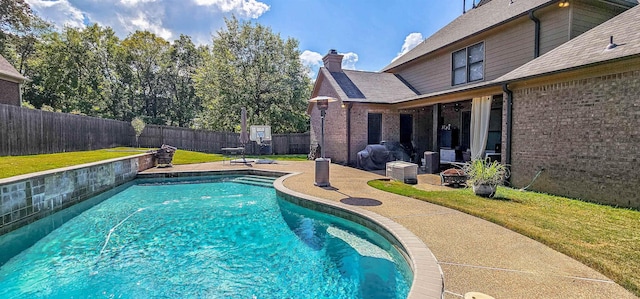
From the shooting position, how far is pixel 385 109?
13914mm

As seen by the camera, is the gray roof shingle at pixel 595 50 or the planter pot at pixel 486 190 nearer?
the gray roof shingle at pixel 595 50

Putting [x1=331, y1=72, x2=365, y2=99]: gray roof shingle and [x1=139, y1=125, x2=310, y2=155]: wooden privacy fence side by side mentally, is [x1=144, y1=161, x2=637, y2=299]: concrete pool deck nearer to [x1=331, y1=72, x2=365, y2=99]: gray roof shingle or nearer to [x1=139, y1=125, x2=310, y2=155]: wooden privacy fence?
[x1=331, y1=72, x2=365, y2=99]: gray roof shingle

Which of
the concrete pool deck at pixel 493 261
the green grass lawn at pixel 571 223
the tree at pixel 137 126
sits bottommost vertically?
the concrete pool deck at pixel 493 261

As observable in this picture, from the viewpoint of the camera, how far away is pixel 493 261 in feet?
10.9

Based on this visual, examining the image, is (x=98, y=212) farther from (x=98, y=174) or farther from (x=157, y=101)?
(x=157, y=101)

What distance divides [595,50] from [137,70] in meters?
33.7

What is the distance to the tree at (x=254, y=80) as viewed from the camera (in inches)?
901

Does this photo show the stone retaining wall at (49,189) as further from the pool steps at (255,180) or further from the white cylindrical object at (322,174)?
the white cylindrical object at (322,174)

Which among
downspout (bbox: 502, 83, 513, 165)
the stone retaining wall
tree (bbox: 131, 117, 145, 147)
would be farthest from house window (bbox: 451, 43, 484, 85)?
tree (bbox: 131, 117, 145, 147)

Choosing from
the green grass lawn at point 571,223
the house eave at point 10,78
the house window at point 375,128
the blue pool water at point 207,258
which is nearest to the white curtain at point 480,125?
the green grass lawn at point 571,223

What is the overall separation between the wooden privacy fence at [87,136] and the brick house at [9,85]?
3589 mm

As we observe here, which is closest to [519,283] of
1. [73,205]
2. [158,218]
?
[158,218]

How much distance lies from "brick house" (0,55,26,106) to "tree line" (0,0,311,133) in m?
6.42

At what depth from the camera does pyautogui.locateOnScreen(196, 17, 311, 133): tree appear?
75.0 ft
